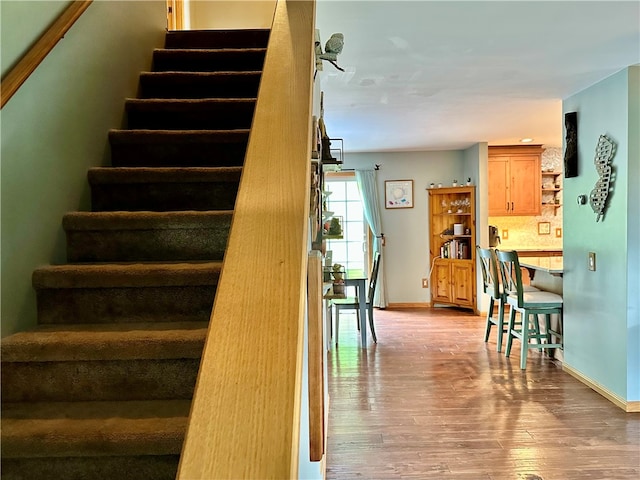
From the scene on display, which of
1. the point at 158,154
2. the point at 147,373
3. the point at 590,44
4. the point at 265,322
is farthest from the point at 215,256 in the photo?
the point at 590,44

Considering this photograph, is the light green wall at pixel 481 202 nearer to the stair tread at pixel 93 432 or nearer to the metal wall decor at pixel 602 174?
the metal wall decor at pixel 602 174

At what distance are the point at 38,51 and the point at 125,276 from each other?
0.82 m

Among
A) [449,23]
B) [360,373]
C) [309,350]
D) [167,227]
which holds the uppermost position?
[449,23]

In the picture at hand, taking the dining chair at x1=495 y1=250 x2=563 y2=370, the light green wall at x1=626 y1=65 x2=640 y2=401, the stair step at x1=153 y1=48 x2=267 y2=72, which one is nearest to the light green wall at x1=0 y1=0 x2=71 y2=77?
the stair step at x1=153 y1=48 x2=267 y2=72

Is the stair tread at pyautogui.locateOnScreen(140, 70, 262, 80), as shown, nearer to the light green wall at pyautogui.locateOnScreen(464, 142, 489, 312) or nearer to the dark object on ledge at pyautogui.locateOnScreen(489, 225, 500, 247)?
the light green wall at pyautogui.locateOnScreen(464, 142, 489, 312)

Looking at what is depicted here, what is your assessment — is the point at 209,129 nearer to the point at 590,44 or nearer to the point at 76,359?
the point at 76,359

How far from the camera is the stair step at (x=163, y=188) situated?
80.0 inches

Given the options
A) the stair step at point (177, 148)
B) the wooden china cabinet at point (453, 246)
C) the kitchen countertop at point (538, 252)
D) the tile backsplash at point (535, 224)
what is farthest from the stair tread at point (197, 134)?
the tile backsplash at point (535, 224)

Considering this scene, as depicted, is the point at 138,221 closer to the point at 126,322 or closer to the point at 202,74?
the point at 126,322

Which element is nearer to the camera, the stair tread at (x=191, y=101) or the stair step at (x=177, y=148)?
the stair step at (x=177, y=148)

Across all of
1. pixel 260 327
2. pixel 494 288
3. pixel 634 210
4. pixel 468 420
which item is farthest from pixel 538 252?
pixel 260 327

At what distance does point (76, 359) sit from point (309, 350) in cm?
77

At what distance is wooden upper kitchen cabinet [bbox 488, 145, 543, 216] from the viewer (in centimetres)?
673

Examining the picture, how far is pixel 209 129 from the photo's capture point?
2.45m
